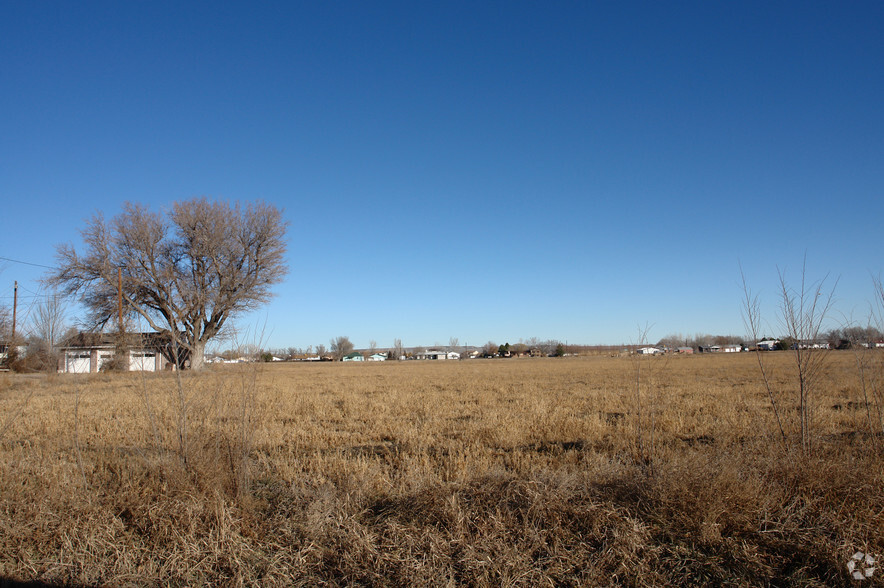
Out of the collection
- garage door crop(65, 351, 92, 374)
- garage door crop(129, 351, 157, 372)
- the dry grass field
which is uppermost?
garage door crop(129, 351, 157, 372)

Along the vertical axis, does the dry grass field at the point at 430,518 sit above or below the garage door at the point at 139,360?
below

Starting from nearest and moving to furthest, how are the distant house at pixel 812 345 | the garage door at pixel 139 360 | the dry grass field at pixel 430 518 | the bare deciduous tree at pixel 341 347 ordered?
the dry grass field at pixel 430 518
the distant house at pixel 812 345
the garage door at pixel 139 360
the bare deciduous tree at pixel 341 347

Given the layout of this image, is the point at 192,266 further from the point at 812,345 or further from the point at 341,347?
the point at 341,347

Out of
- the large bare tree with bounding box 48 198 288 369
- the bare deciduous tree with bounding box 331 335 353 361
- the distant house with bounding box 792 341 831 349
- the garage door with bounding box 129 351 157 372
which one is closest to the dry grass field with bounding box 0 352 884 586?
the distant house with bounding box 792 341 831 349

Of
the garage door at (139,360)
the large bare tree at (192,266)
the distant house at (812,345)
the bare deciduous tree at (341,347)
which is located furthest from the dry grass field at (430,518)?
the bare deciduous tree at (341,347)

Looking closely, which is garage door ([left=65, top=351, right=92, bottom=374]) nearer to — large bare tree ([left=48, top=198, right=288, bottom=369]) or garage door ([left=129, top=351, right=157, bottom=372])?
large bare tree ([left=48, top=198, right=288, bottom=369])

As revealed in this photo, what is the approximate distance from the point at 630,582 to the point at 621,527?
19.6 inches

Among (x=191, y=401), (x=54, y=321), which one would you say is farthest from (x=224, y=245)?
(x=191, y=401)

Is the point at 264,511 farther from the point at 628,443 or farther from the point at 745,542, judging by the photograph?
the point at 628,443

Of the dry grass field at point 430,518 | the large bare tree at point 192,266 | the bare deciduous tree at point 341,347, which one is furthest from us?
the bare deciduous tree at point 341,347

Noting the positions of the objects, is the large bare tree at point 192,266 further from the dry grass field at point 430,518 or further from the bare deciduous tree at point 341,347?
the bare deciduous tree at point 341,347

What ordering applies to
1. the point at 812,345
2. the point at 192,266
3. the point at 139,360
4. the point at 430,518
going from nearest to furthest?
1. the point at 430,518
2. the point at 812,345
3. the point at 139,360
4. the point at 192,266

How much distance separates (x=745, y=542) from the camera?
12.4ft

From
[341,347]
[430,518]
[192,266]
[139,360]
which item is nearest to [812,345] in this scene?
[430,518]
